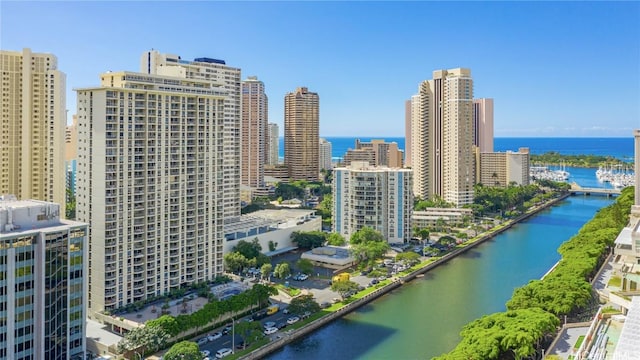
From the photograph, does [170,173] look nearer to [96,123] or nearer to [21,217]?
[96,123]

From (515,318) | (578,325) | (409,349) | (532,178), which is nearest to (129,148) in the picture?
(409,349)

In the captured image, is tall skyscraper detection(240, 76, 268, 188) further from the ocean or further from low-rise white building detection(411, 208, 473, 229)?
the ocean

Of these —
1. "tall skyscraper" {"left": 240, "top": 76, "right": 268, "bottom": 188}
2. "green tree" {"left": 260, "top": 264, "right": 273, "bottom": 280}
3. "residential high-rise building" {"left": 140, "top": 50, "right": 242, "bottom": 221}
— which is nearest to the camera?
"green tree" {"left": 260, "top": 264, "right": 273, "bottom": 280}

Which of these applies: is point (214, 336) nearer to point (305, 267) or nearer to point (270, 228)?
point (305, 267)

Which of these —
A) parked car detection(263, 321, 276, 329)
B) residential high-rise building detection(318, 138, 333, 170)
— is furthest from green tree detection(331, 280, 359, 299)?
residential high-rise building detection(318, 138, 333, 170)

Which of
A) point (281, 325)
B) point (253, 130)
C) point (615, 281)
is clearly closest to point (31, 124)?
point (281, 325)

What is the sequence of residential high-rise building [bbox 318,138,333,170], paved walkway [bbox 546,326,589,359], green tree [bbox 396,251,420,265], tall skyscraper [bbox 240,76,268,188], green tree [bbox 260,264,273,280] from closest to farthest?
paved walkway [bbox 546,326,589,359] → green tree [bbox 260,264,273,280] → green tree [bbox 396,251,420,265] → tall skyscraper [bbox 240,76,268,188] → residential high-rise building [bbox 318,138,333,170]
